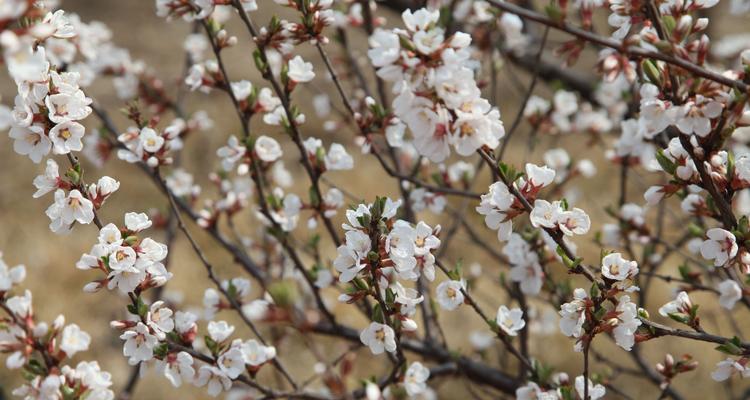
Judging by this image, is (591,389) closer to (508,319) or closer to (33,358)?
(508,319)

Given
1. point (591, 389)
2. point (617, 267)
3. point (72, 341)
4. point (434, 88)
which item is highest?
point (434, 88)

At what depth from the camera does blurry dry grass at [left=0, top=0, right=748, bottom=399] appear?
4.17 meters

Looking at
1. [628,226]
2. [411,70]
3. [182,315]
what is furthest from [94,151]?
[628,226]

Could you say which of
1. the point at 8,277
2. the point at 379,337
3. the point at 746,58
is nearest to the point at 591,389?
the point at 379,337

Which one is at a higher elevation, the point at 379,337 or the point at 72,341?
the point at 379,337

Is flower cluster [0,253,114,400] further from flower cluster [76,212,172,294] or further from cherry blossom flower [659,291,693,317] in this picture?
cherry blossom flower [659,291,693,317]

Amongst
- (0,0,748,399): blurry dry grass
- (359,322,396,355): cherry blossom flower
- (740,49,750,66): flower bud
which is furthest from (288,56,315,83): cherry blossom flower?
(0,0,748,399): blurry dry grass

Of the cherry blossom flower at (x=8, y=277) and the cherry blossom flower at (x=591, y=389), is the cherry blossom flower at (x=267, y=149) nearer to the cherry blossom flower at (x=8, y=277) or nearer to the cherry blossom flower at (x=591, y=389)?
the cherry blossom flower at (x=8, y=277)

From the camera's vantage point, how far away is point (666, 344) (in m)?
4.38

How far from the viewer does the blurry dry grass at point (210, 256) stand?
4168mm

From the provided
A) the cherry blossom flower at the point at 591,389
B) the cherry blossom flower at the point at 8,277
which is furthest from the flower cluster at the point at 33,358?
the cherry blossom flower at the point at 591,389

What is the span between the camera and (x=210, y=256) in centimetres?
512

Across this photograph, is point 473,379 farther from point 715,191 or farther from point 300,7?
point 300,7

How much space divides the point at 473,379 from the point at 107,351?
117 inches
